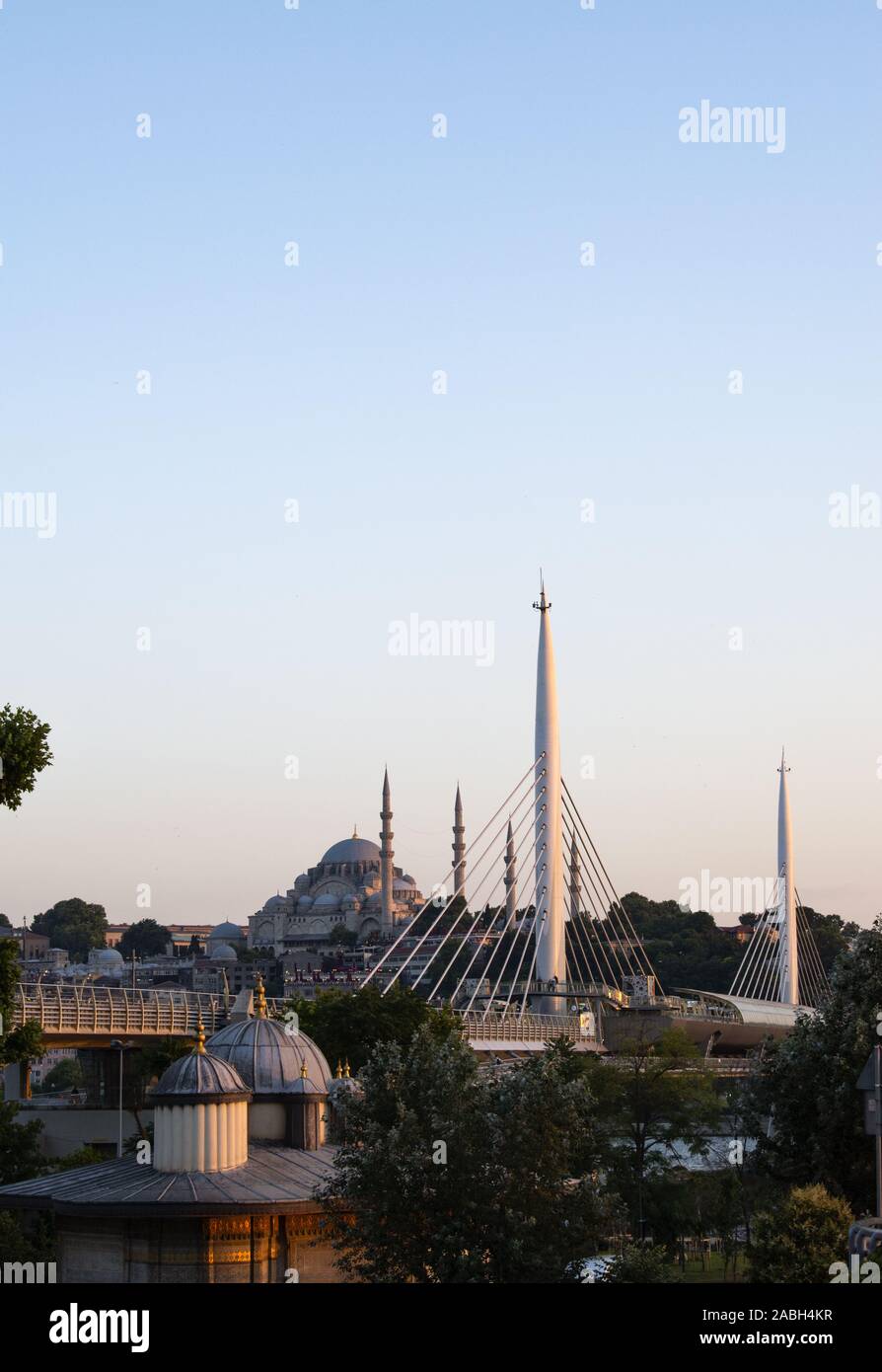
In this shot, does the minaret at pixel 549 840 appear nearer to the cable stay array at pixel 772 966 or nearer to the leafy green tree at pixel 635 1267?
the cable stay array at pixel 772 966

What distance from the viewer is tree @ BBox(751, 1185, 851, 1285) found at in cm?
2588

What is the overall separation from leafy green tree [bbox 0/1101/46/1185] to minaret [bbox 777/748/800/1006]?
98941mm

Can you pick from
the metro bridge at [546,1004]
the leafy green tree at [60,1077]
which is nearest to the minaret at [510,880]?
the metro bridge at [546,1004]

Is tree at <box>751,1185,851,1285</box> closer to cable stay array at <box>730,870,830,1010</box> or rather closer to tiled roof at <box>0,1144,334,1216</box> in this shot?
tiled roof at <box>0,1144,334,1216</box>

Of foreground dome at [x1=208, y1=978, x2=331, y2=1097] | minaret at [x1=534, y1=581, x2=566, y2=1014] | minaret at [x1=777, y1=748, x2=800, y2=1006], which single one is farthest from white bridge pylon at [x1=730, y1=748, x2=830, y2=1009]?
foreground dome at [x1=208, y1=978, x2=331, y2=1097]

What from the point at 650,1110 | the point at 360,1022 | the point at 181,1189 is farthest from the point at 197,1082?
the point at 360,1022

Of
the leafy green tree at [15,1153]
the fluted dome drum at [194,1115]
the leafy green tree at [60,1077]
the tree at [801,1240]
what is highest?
the fluted dome drum at [194,1115]

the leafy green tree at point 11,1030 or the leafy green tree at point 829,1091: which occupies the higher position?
the leafy green tree at point 11,1030

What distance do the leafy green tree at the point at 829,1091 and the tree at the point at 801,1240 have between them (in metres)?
6.90

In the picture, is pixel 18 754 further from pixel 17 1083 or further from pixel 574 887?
pixel 574 887

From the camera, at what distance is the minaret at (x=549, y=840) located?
9919 cm

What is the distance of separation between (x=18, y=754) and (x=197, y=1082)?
11.9 meters

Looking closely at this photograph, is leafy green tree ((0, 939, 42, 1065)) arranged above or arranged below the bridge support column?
above

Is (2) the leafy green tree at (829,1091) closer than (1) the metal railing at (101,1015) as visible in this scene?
Yes
